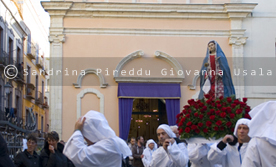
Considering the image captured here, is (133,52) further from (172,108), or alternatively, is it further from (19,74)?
(19,74)

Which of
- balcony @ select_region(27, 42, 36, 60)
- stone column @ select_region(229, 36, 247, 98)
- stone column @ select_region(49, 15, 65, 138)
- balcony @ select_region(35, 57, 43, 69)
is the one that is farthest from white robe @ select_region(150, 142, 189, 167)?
balcony @ select_region(35, 57, 43, 69)

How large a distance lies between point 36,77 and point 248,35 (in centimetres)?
2116

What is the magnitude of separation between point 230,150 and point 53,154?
235 cm

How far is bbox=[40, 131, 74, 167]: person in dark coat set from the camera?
6.28m

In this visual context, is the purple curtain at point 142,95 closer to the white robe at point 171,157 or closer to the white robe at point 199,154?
the white robe at point 171,157

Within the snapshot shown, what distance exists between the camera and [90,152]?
4.84 m

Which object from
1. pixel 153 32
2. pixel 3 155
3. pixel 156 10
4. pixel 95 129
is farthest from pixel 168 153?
pixel 156 10

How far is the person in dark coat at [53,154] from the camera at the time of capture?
628cm

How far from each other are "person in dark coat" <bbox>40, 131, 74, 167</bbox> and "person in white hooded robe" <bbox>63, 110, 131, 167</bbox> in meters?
1.20

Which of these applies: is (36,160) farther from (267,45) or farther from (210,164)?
(267,45)

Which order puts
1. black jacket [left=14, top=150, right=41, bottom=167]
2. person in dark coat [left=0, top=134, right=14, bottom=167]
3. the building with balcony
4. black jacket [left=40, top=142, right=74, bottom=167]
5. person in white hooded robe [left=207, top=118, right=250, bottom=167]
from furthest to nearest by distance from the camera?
the building with balcony < black jacket [left=14, top=150, right=41, bottom=167] < black jacket [left=40, top=142, right=74, bottom=167] < person in white hooded robe [left=207, top=118, right=250, bottom=167] < person in dark coat [left=0, top=134, right=14, bottom=167]

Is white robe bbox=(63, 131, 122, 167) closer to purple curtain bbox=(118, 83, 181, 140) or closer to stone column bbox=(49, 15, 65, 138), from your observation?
purple curtain bbox=(118, 83, 181, 140)

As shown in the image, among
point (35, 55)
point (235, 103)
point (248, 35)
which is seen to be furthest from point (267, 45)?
point (35, 55)

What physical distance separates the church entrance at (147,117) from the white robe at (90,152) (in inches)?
725
